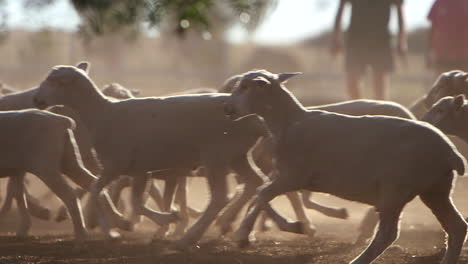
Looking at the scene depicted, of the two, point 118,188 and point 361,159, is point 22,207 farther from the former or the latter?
point 361,159

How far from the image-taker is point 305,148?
7.71 metres

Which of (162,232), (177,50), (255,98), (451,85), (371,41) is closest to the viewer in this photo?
(255,98)

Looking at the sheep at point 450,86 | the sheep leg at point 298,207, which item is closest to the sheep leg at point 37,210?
the sheep leg at point 298,207

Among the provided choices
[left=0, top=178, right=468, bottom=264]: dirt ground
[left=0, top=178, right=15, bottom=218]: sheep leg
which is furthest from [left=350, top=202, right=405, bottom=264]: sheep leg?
[left=0, top=178, right=15, bottom=218]: sheep leg

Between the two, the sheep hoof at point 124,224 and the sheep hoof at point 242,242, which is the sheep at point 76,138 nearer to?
the sheep hoof at point 124,224

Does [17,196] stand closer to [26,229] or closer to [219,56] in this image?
[26,229]

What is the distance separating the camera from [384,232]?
7.27 metres

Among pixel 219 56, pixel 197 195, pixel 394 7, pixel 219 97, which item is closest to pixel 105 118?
pixel 219 97

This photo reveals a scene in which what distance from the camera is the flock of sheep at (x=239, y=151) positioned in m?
7.25

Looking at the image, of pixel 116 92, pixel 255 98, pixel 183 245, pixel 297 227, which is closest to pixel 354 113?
pixel 255 98

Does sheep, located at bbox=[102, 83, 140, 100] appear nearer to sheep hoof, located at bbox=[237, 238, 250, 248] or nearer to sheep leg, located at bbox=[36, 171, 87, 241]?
sheep leg, located at bbox=[36, 171, 87, 241]

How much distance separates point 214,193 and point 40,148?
4.31 ft

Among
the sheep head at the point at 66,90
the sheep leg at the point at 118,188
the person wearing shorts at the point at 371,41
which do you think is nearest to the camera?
the sheep head at the point at 66,90

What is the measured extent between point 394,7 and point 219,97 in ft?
19.4
